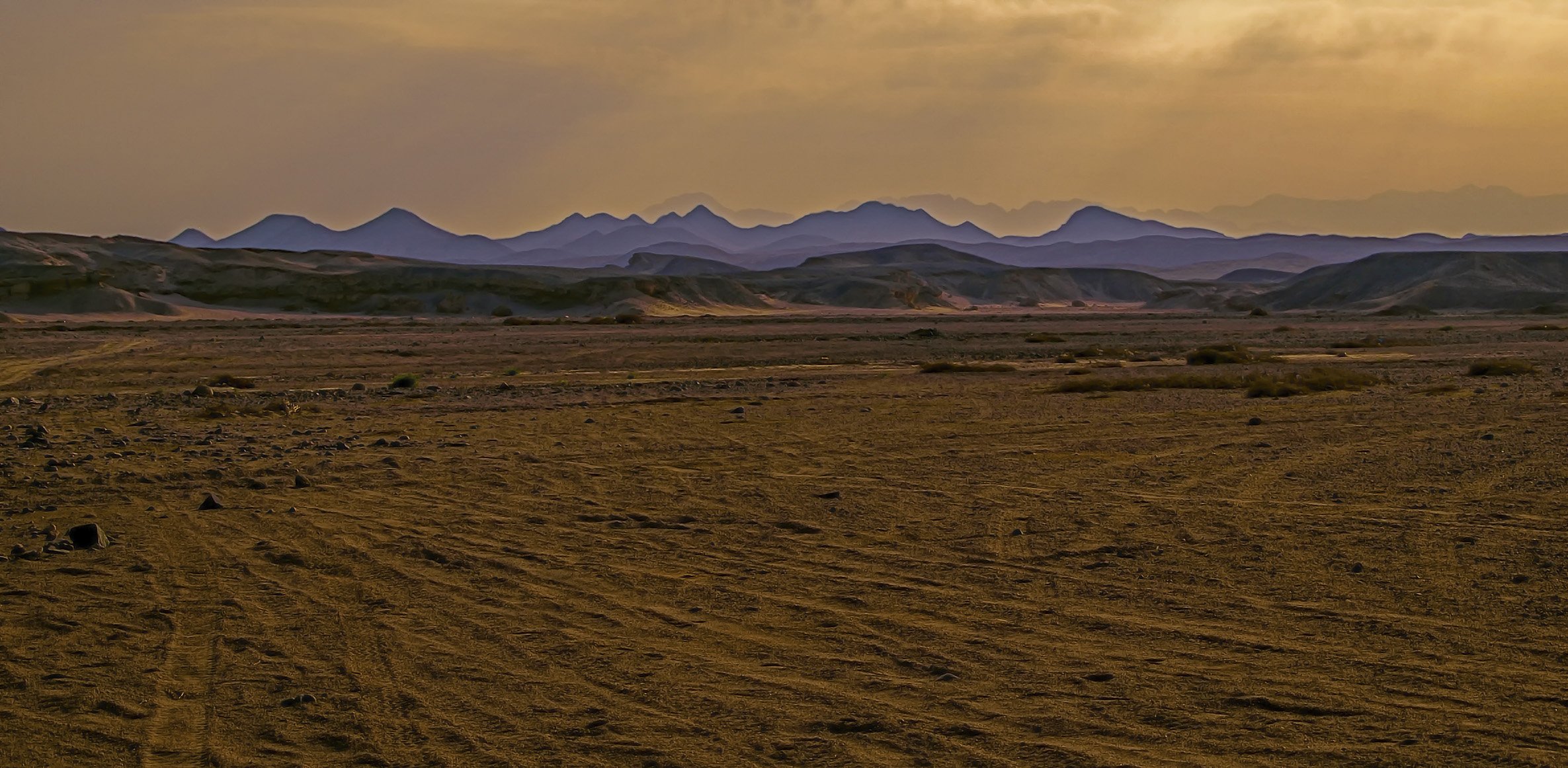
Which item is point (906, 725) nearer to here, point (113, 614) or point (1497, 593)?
point (1497, 593)

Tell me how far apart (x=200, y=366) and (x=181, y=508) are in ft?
88.6

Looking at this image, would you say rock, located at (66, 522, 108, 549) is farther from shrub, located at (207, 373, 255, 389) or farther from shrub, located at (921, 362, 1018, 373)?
shrub, located at (921, 362, 1018, 373)

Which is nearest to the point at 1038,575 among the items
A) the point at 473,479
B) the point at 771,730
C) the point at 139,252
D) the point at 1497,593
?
the point at 1497,593

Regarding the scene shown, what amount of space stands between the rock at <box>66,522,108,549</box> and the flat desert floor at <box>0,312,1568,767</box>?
304 mm

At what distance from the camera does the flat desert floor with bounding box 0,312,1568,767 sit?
6176mm

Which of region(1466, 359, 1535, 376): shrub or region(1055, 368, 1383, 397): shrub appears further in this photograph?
region(1466, 359, 1535, 376): shrub

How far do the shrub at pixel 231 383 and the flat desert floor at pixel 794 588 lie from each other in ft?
29.5

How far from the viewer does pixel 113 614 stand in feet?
27.6

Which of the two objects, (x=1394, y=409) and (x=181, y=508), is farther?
(x=1394, y=409)

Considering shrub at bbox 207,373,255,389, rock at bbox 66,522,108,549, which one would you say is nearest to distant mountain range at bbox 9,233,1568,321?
shrub at bbox 207,373,255,389

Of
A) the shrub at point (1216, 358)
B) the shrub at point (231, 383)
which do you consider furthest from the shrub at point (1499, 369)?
the shrub at point (231, 383)

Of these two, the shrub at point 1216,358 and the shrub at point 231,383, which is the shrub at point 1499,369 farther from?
the shrub at point 231,383

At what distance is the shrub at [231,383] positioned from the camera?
29234 millimetres

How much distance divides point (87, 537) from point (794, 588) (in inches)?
226
